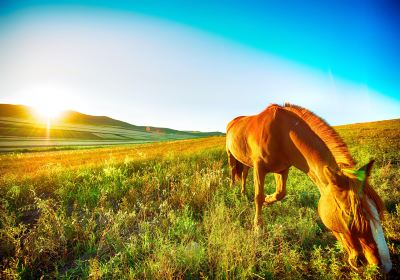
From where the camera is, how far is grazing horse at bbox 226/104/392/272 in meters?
2.13

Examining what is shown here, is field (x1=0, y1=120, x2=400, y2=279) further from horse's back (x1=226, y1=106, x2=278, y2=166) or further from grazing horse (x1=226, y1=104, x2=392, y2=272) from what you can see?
horse's back (x1=226, y1=106, x2=278, y2=166)

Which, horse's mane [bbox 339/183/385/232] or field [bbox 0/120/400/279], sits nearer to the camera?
horse's mane [bbox 339/183/385/232]

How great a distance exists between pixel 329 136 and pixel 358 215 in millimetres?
1136

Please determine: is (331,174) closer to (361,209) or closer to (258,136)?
(361,209)

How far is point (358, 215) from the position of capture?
2160 millimetres

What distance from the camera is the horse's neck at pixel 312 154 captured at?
2754 mm

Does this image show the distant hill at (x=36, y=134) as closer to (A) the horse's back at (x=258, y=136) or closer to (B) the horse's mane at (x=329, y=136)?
(A) the horse's back at (x=258, y=136)

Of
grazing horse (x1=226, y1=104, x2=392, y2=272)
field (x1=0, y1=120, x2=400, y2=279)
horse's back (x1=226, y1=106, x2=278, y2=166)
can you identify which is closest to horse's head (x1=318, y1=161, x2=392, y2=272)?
grazing horse (x1=226, y1=104, x2=392, y2=272)

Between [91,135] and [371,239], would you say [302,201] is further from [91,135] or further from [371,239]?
[91,135]

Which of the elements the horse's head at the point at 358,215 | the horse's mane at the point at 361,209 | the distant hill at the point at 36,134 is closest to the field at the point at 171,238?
the horse's head at the point at 358,215

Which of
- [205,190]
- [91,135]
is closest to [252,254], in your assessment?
[205,190]

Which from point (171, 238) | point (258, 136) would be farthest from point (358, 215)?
point (171, 238)

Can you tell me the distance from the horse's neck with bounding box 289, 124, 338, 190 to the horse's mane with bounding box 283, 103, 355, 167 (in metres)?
0.06

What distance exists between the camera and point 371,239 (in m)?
2.13
